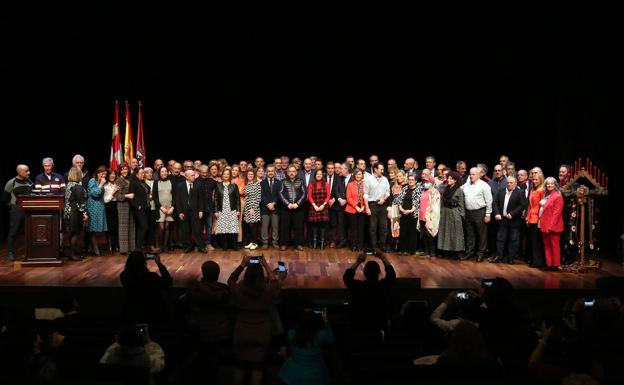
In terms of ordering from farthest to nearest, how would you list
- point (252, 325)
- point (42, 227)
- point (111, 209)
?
point (111, 209) → point (42, 227) → point (252, 325)

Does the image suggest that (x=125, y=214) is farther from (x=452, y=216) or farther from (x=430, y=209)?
(x=452, y=216)

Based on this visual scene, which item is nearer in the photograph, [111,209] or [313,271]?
[313,271]

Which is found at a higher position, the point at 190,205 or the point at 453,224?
the point at 190,205

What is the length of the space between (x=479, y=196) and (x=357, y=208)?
2104mm

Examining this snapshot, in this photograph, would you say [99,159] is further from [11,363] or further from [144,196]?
[11,363]

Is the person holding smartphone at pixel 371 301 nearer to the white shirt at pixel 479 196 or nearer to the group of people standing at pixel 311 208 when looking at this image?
the group of people standing at pixel 311 208

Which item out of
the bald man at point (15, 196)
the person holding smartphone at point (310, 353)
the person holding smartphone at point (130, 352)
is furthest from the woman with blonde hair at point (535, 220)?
→ the bald man at point (15, 196)

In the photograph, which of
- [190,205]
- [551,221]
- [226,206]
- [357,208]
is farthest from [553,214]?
[190,205]

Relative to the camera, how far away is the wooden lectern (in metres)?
9.62

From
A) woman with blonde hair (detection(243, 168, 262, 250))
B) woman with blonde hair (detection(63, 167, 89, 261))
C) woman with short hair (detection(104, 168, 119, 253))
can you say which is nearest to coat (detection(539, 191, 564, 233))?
woman with blonde hair (detection(243, 168, 262, 250))

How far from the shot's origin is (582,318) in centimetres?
511

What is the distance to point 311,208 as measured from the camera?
1180 cm

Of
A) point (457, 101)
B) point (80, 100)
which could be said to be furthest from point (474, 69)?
point (80, 100)

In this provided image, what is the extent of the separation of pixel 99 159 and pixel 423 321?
11.8 metres
